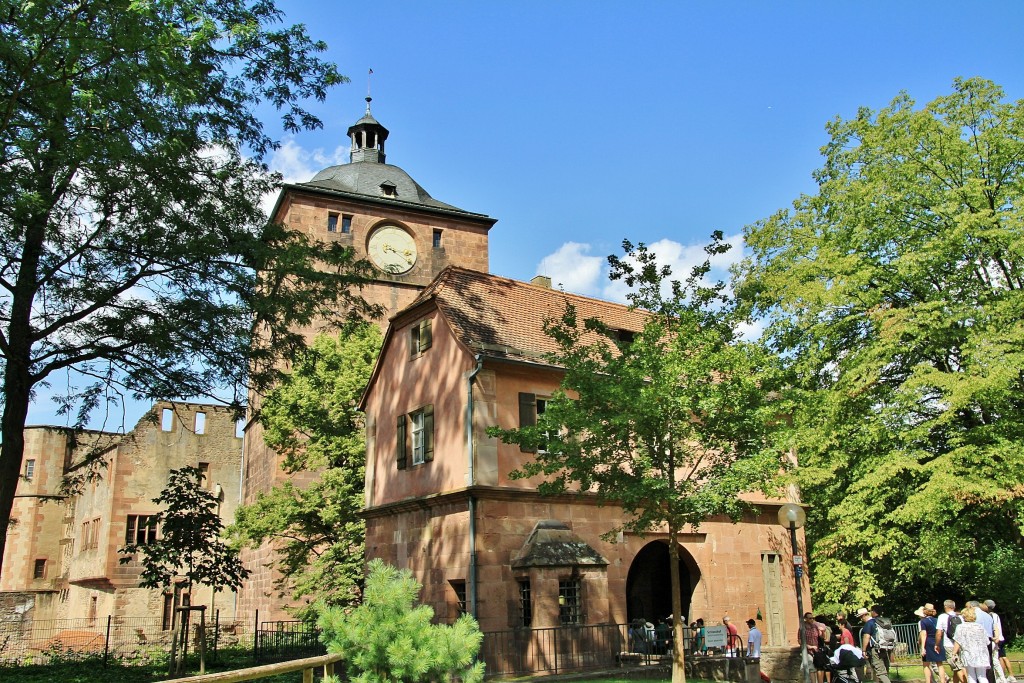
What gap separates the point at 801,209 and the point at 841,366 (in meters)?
5.43

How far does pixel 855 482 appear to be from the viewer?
803 inches

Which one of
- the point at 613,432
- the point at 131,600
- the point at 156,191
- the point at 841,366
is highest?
the point at 156,191

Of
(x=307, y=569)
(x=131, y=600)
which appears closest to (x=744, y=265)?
(x=307, y=569)


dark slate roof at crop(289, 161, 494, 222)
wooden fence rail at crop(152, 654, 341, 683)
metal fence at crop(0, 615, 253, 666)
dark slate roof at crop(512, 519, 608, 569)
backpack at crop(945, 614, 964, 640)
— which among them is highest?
dark slate roof at crop(289, 161, 494, 222)

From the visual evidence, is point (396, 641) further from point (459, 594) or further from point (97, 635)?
point (97, 635)

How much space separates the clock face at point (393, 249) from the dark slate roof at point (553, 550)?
20603 mm

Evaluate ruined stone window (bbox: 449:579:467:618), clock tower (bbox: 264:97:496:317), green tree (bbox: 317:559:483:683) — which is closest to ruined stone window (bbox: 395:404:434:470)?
ruined stone window (bbox: 449:579:467:618)

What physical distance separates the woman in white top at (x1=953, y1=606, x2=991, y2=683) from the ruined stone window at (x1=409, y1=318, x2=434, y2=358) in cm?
1318

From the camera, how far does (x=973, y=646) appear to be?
44.1 ft

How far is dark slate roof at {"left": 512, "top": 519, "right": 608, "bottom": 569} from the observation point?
1798 cm

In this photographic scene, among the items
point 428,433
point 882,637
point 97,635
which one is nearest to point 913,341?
point 882,637

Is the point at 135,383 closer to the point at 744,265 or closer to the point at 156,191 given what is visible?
the point at 156,191

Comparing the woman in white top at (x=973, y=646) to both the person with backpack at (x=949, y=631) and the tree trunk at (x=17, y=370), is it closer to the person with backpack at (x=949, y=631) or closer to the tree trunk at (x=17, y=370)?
the person with backpack at (x=949, y=631)

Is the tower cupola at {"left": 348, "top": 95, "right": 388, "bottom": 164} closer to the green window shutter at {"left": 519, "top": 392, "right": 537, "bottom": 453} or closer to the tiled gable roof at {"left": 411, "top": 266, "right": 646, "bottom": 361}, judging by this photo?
the tiled gable roof at {"left": 411, "top": 266, "right": 646, "bottom": 361}
